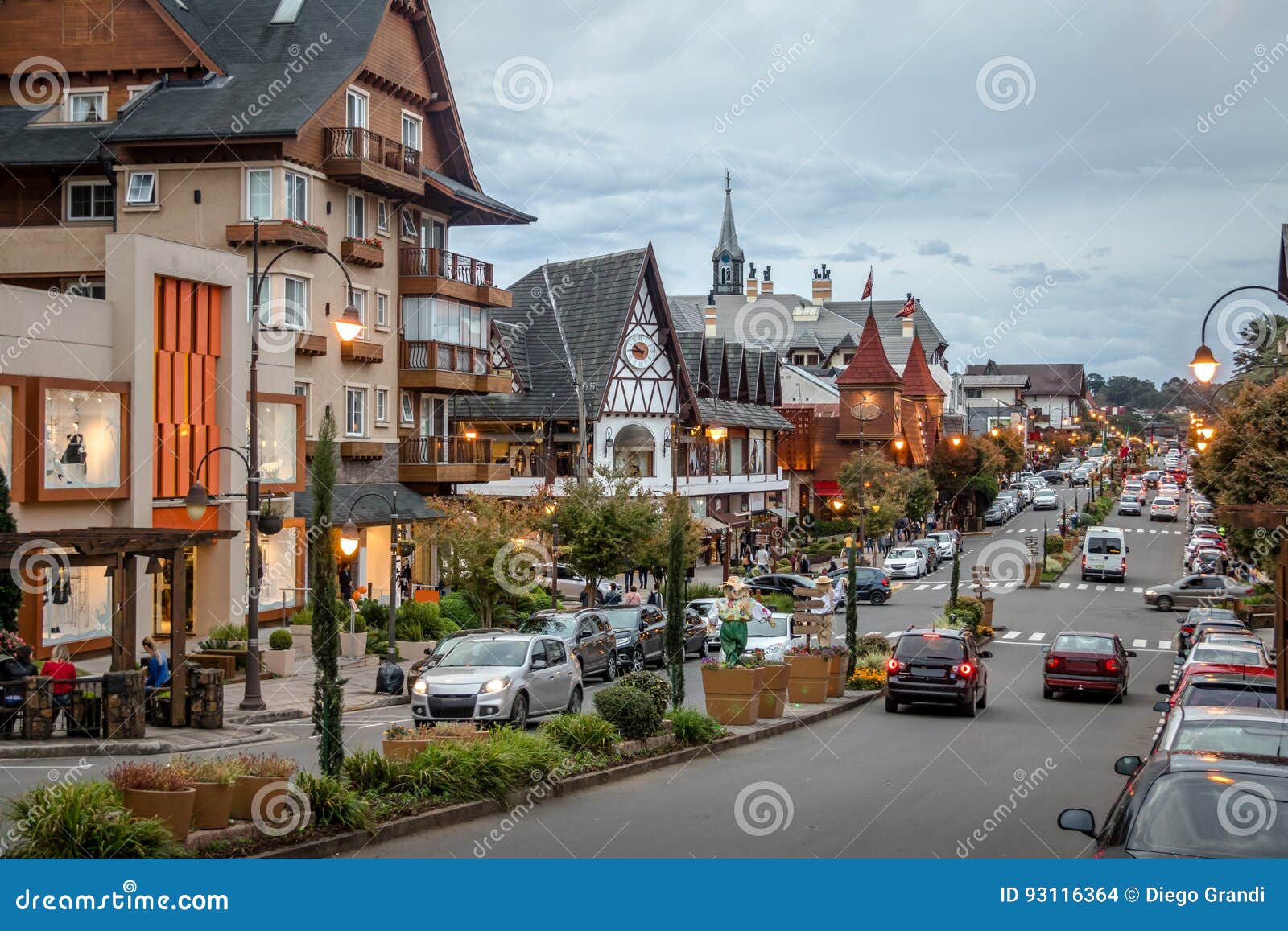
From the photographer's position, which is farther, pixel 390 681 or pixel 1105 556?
pixel 1105 556

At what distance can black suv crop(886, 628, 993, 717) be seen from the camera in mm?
25031

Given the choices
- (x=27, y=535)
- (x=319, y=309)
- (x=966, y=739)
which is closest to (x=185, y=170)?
(x=319, y=309)

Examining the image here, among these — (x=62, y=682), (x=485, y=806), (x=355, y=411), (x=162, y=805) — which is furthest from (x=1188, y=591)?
(x=162, y=805)

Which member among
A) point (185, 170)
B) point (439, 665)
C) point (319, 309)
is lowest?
point (439, 665)

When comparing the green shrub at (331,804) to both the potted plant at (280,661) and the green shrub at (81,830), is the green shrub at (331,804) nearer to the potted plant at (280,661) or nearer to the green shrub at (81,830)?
Result: the green shrub at (81,830)

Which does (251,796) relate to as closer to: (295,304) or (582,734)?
(582,734)

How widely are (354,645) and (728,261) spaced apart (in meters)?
127

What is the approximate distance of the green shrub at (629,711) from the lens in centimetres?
1766

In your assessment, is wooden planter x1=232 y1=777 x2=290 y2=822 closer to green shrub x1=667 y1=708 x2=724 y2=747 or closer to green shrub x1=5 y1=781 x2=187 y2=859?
green shrub x1=5 y1=781 x2=187 y2=859

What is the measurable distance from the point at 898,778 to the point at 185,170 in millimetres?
29381

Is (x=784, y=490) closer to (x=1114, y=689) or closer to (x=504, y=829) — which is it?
(x=1114, y=689)

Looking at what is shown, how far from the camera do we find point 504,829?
12836 mm

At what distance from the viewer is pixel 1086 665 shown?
28.3 m

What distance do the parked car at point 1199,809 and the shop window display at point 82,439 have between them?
25170 mm
